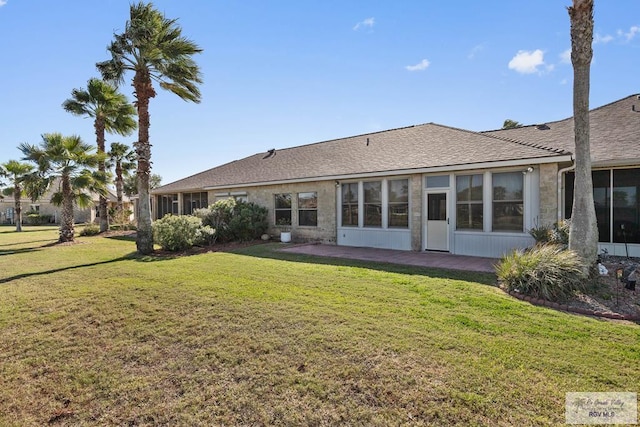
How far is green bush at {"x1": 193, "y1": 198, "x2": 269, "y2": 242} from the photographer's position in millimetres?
15867

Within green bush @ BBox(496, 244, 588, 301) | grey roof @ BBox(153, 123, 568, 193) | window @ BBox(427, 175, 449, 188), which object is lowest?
green bush @ BBox(496, 244, 588, 301)

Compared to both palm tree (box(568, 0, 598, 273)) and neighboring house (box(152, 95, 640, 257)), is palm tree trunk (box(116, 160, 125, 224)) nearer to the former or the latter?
neighboring house (box(152, 95, 640, 257))

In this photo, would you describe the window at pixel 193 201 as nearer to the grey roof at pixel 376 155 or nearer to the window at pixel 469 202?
the grey roof at pixel 376 155

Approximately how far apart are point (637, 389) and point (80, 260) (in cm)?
1455

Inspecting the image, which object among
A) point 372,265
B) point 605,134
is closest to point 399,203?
point 372,265

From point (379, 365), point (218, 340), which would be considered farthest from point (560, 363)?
point (218, 340)

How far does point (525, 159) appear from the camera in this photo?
9758mm

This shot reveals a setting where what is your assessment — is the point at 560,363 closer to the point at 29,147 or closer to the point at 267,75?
the point at 267,75

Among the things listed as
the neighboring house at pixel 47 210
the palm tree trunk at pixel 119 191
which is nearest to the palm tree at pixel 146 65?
the palm tree trunk at pixel 119 191

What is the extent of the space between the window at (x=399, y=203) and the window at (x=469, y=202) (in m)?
1.91

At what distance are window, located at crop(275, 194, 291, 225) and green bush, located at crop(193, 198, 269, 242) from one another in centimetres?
104

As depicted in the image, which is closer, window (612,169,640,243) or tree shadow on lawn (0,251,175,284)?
tree shadow on lawn (0,251,175,284)

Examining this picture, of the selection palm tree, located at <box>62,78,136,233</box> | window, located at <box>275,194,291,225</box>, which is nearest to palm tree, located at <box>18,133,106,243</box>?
palm tree, located at <box>62,78,136,233</box>

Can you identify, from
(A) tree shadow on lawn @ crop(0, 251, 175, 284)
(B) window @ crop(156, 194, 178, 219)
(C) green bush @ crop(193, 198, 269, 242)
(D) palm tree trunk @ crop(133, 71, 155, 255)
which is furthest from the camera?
(B) window @ crop(156, 194, 178, 219)
